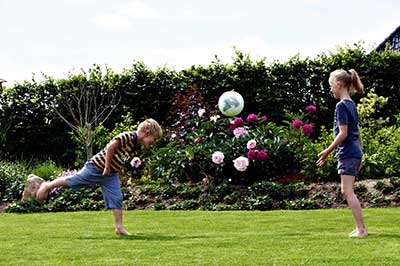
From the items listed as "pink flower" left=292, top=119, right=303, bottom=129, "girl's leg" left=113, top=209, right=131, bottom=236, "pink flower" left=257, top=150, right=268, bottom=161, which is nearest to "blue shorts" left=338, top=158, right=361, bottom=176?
"girl's leg" left=113, top=209, right=131, bottom=236

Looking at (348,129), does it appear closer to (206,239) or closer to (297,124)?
(206,239)

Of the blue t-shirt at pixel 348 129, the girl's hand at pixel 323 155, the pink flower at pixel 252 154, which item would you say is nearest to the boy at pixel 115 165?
the girl's hand at pixel 323 155

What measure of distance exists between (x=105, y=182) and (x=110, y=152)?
1.30ft

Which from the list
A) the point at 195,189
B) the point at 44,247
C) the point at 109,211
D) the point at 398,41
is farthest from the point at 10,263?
the point at 398,41

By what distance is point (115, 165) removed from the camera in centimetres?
635

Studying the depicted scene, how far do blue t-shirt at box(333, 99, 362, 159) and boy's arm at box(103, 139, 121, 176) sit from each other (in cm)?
201

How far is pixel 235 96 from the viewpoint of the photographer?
38.9ft

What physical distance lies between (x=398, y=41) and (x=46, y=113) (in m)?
9.80

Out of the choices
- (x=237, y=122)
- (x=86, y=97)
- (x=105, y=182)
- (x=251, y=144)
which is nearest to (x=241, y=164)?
(x=251, y=144)

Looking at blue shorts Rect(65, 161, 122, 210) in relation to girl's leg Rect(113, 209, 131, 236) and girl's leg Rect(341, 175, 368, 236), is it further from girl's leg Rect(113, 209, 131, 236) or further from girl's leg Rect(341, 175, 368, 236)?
girl's leg Rect(341, 175, 368, 236)

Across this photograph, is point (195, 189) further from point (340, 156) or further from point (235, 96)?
point (340, 156)

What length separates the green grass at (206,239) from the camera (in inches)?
179

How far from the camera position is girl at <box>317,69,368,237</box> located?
555 cm

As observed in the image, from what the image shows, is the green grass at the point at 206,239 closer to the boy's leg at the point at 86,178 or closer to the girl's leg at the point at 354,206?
the girl's leg at the point at 354,206
